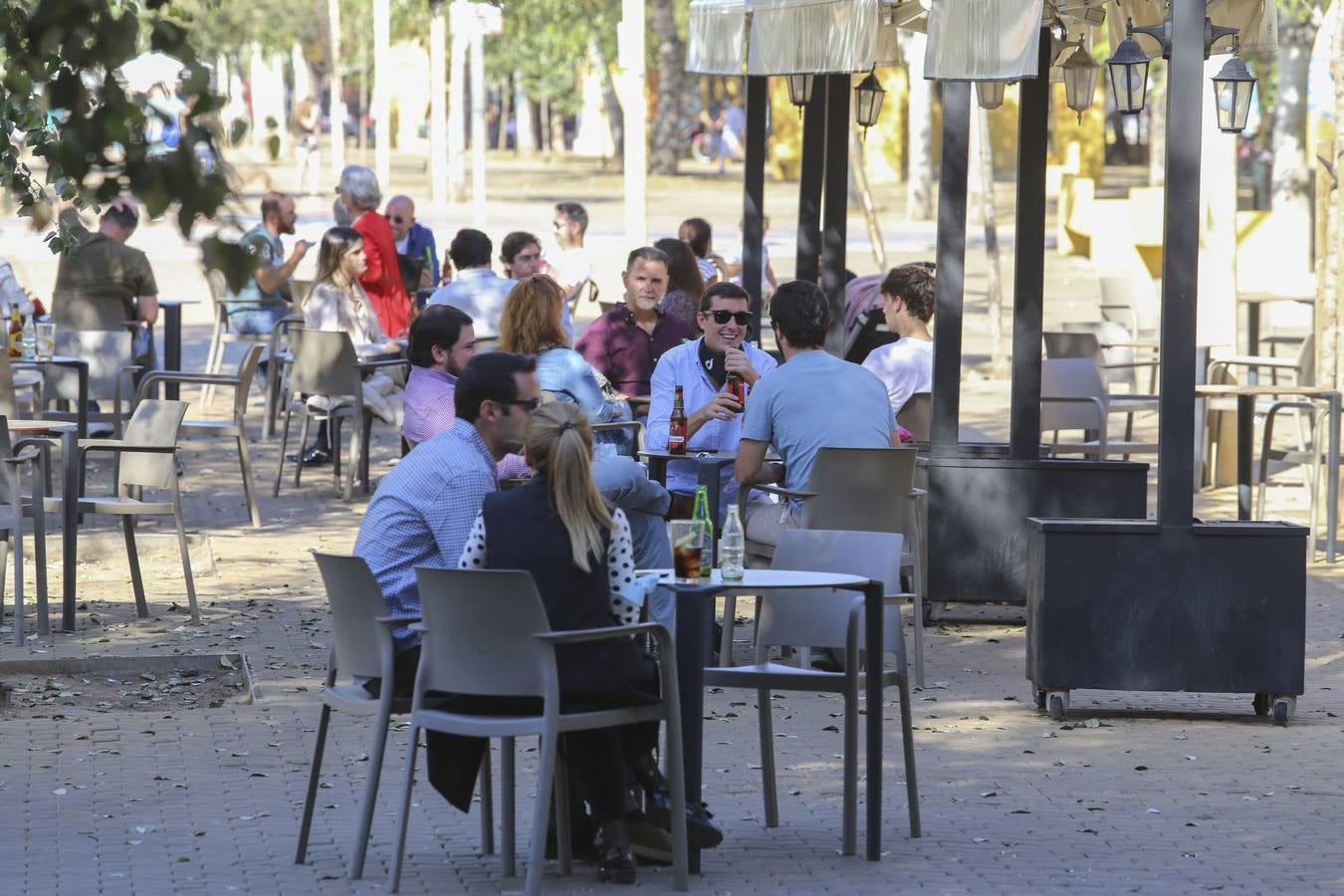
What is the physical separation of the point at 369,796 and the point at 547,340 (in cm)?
407

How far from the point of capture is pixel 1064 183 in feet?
121

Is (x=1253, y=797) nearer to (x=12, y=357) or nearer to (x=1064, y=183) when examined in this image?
(x=12, y=357)

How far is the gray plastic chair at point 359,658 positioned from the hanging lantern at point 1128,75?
4648 millimetres

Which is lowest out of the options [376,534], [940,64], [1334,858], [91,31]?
[1334,858]

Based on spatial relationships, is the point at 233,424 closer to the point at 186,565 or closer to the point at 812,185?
the point at 186,565

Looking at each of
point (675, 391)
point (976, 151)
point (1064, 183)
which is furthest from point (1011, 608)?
point (1064, 183)

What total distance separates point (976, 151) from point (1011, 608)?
14.0 m

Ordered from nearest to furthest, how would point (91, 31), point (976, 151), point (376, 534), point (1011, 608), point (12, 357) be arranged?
1. point (91, 31)
2. point (376, 534)
3. point (1011, 608)
4. point (12, 357)
5. point (976, 151)

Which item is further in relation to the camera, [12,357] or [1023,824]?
[12,357]

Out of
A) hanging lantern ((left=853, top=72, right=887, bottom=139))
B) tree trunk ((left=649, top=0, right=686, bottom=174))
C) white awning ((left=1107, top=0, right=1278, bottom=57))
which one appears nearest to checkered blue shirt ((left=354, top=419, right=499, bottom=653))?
white awning ((left=1107, top=0, right=1278, bottom=57))

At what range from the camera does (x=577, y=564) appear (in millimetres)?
5285

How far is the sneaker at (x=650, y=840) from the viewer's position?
563 cm

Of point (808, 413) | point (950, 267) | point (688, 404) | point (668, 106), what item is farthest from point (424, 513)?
point (668, 106)

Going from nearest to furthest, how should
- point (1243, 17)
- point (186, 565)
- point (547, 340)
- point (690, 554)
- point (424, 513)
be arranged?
point (690, 554) → point (424, 513) → point (547, 340) → point (186, 565) → point (1243, 17)
